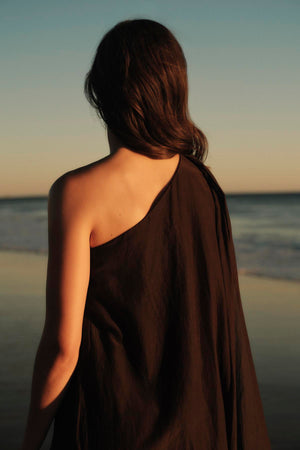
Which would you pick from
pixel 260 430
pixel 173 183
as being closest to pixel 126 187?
pixel 173 183

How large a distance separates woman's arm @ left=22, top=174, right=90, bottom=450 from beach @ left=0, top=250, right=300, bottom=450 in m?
1.94

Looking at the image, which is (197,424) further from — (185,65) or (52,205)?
(185,65)

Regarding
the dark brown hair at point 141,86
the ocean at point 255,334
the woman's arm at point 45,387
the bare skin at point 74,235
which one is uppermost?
the dark brown hair at point 141,86

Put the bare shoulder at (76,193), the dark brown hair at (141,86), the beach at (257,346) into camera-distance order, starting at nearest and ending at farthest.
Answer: the bare shoulder at (76,193), the dark brown hair at (141,86), the beach at (257,346)

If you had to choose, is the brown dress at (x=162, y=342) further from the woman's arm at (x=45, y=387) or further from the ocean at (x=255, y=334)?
→ the ocean at (x=255, y=334)

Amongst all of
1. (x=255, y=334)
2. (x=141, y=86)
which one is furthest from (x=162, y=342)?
(x=255, y=334)

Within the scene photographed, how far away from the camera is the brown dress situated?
1.36 metres

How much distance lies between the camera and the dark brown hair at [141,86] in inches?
54.7

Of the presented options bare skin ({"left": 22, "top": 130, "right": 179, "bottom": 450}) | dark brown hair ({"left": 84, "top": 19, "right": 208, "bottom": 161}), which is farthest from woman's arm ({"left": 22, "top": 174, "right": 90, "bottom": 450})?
dark brown hair ({"left": 84, "top": 19, "right": 208, "bottom": 161})

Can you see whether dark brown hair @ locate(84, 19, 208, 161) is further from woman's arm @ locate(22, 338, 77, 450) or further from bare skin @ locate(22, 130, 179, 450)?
woman's arm @ locate(22, 338, 77, 450)

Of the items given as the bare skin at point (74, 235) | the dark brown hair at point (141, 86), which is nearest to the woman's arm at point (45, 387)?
the bare skin at point (74, 235)

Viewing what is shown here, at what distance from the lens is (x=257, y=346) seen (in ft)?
15.9

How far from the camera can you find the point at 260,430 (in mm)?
1582

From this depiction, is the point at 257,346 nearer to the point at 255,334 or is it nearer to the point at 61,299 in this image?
the point at 255,334
